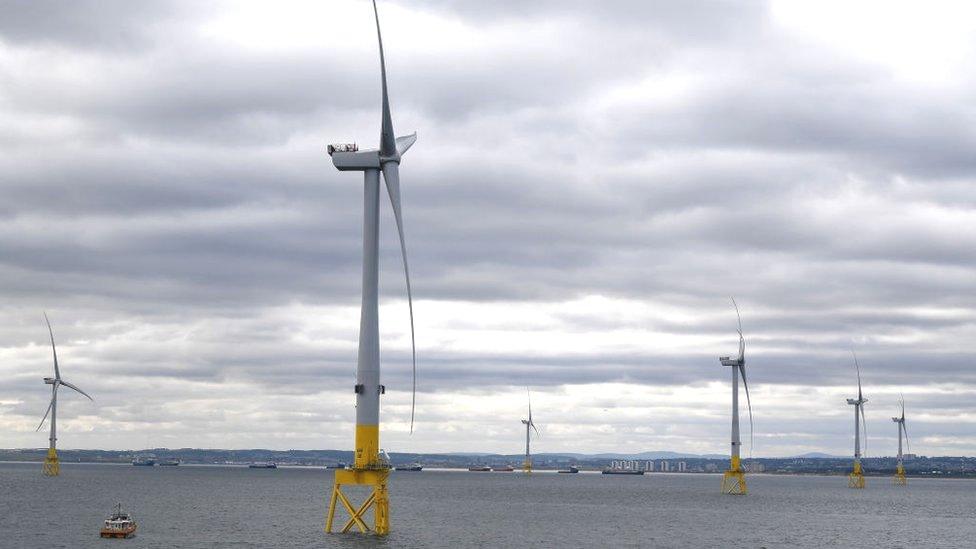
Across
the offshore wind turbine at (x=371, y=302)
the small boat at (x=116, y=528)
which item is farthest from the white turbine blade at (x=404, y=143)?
the small boat at (x=116, y=528)

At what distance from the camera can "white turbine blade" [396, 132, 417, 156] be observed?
112875 millimetres

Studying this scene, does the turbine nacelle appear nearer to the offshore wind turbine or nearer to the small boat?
the offshore wind turbine

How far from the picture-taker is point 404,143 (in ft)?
375

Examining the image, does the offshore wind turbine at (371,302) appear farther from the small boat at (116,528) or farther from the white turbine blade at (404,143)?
the small boat at (116,528)

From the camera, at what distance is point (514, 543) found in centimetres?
14338

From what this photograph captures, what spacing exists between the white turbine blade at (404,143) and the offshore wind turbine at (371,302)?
1.59ft

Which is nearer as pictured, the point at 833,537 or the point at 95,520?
the point at 833,537

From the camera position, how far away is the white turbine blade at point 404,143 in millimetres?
112875

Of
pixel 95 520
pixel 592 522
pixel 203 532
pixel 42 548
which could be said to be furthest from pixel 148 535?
pixel 592 522

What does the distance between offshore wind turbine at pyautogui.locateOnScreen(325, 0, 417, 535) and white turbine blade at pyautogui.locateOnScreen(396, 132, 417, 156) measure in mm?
485

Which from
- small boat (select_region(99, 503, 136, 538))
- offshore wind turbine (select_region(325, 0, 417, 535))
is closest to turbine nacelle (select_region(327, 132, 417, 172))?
offshore wind turbine (select_region(325, 0, 417, 535))

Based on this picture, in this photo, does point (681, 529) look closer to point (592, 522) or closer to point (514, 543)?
point (592, 522)

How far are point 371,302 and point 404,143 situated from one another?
17.0 m

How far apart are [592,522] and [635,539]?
3769 cm
